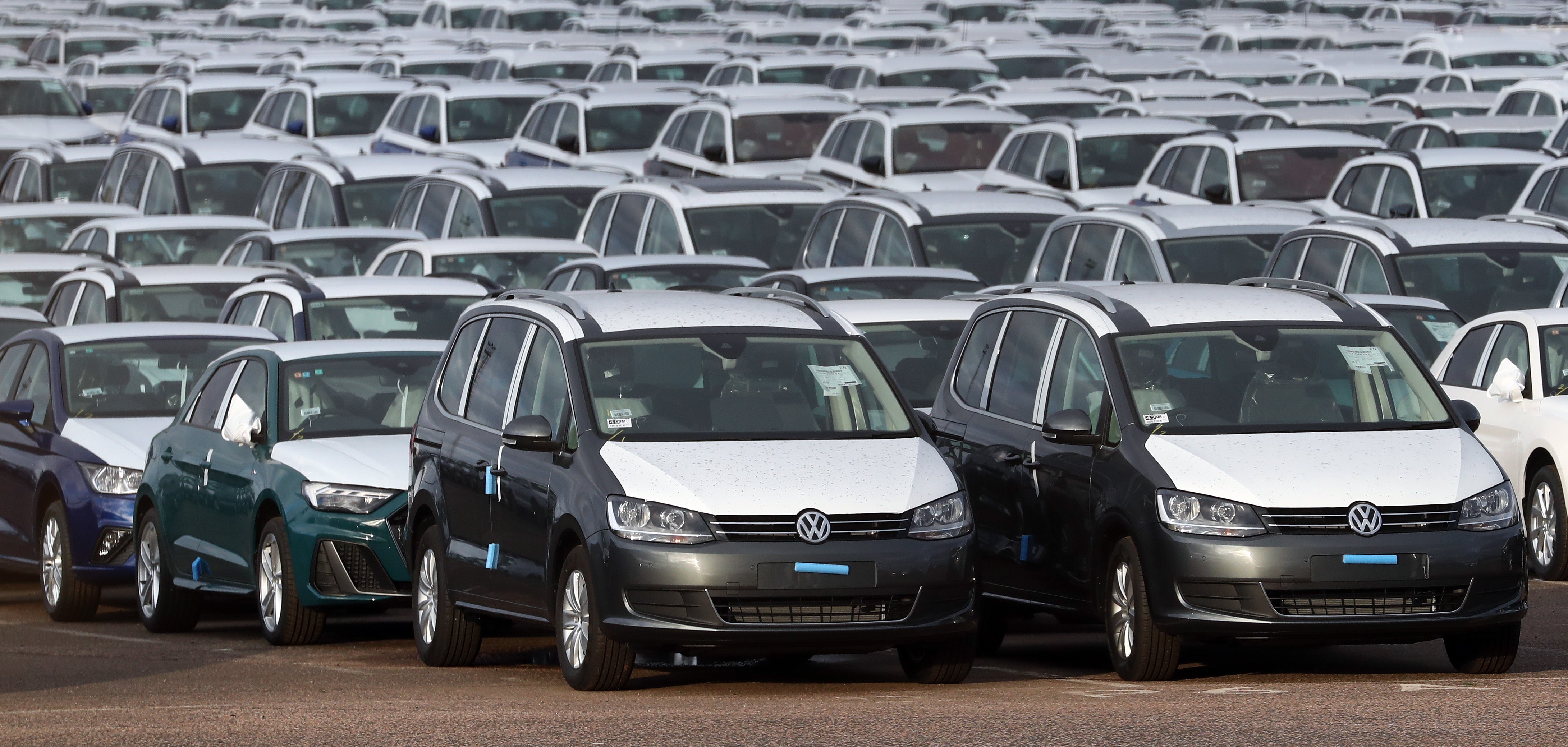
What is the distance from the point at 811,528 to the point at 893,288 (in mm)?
7847

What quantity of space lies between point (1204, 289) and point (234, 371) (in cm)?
526

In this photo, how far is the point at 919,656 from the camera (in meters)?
11.1

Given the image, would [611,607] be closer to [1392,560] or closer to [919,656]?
[919,656]

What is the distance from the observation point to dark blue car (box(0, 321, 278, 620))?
49.4 feet

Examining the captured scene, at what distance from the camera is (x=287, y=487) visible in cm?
1331

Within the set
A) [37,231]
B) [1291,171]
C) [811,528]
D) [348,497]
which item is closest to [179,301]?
[348,497]

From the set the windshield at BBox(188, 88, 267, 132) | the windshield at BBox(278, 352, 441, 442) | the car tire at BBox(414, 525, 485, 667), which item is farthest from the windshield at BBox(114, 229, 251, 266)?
the windshield at BBox(188, 88, 267, 132)

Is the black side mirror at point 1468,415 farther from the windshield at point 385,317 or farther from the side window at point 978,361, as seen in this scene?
the windshield at point 385,317

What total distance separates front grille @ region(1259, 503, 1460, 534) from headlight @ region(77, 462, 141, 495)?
704 cm

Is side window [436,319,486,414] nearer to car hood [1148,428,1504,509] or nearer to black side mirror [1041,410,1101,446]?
black side mirror [1041,410,1101,446]

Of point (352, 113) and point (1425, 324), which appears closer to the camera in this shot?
point (1425, 324)

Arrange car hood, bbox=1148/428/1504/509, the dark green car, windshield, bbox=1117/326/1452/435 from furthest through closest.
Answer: the dark green car < windshield, bbox=1117/326/1452/435 < car hood, bbox=1148/428/1504/509

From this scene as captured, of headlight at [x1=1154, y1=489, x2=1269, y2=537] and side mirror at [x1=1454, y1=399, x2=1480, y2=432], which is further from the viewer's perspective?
side mirror at [x1=1454, y1=399, x2=1480, y2=432]

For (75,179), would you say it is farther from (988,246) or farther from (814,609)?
(814,609)
